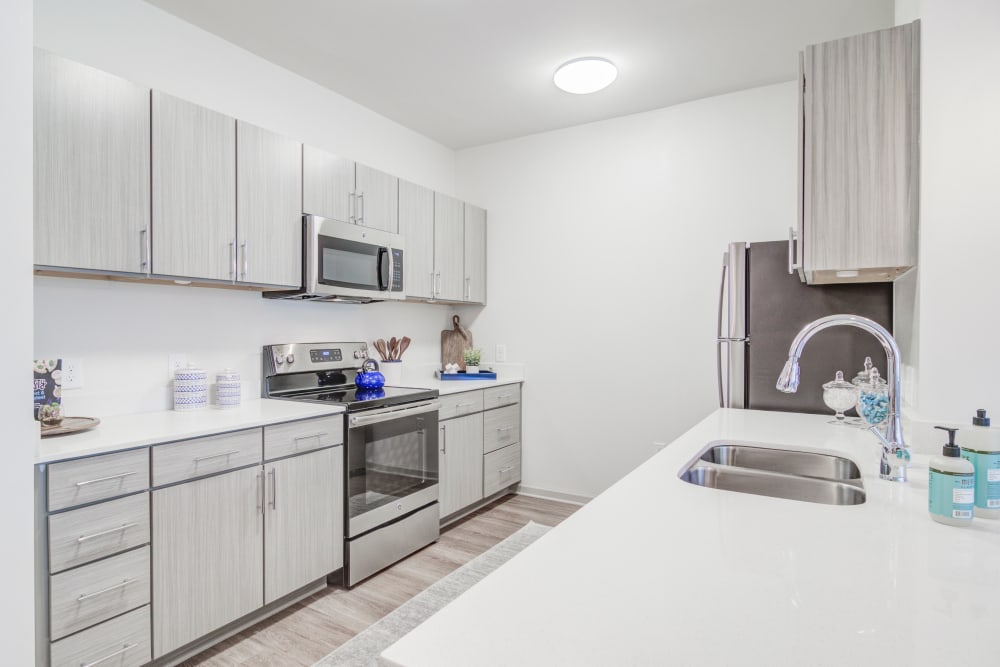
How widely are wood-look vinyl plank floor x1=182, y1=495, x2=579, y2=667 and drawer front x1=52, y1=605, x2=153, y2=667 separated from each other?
266 mm

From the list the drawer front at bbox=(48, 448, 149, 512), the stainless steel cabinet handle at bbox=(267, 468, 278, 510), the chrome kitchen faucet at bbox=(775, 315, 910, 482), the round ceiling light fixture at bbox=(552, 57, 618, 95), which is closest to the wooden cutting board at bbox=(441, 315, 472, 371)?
the round ceiling light fixture at bbox=(552, 57, 618, 95)

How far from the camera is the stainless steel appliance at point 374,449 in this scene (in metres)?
2.47

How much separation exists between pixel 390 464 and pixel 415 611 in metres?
0.71

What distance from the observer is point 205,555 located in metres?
1.88

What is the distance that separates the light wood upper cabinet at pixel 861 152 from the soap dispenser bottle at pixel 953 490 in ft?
2.81

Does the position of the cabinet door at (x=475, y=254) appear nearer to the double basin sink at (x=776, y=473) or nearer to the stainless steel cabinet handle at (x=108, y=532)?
the double basin sink at (x=776, y=473)

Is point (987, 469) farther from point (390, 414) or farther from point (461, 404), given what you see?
point (461, 404)

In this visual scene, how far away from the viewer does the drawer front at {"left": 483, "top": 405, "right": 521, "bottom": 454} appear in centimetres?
350

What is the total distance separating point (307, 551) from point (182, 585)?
54 centimetres

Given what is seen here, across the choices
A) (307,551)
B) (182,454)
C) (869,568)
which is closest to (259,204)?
(182,454)

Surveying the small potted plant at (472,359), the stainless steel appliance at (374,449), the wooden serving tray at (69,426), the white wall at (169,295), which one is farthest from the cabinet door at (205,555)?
the small potted plant at (472,359)

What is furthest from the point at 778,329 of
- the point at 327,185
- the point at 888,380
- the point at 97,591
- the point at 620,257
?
the point at 97,591

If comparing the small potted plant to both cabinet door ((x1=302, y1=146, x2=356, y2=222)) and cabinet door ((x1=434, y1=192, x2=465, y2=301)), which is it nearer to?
cabinet door ((x1=434, y1=192, x2=465, y2=301))

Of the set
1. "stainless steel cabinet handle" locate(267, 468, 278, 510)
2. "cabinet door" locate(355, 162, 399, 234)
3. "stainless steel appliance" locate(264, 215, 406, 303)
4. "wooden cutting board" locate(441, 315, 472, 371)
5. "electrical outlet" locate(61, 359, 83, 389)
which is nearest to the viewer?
"electrical outlet" locate(61, 359, 83, 389)
